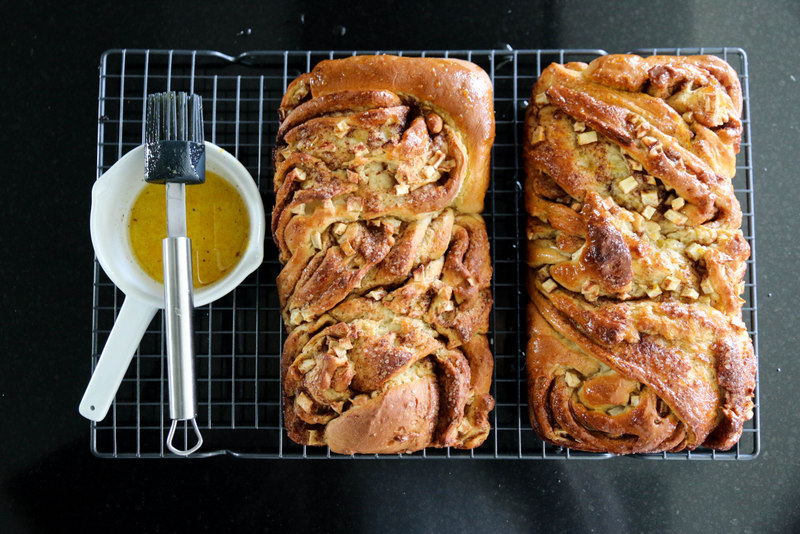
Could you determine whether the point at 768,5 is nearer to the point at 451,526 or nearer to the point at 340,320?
the point at 340,320

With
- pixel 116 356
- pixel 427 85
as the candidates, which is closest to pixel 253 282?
pixel 116 356

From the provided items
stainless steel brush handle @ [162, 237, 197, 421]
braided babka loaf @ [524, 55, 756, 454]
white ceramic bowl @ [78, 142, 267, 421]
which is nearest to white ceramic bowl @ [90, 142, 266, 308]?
white ceramic bowl @ [78, 142, 267, 421]

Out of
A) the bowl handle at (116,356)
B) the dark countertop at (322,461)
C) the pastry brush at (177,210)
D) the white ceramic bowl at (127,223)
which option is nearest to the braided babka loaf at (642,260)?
the dark countertop at (322,461)

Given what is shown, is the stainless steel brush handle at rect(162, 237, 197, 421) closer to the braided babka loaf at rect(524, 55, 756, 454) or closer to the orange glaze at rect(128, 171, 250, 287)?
the orange glaze at rect(128, 171, 250, 287)

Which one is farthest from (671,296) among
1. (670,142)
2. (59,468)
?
(59,468)

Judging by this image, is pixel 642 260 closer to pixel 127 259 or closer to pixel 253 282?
pixel 253 282

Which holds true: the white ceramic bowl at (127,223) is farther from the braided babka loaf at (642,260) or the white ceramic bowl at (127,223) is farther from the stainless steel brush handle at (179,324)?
the braided babka loaf at (642,260)
